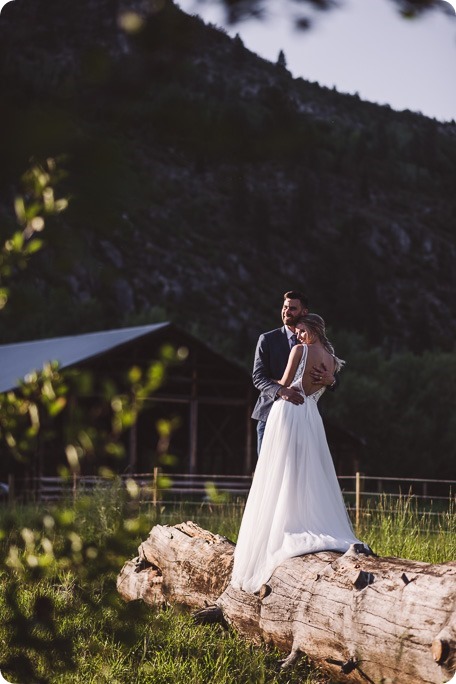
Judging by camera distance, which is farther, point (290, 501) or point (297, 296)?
point (297, 296)

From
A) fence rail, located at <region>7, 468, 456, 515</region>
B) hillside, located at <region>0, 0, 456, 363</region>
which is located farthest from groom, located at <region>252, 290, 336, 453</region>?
hillside, located at <region>0, 0, 456, 363</region>

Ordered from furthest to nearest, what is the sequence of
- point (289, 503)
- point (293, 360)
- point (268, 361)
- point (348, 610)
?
point (268, 361), point (293, 360), point (289, 503), point (348, 610)

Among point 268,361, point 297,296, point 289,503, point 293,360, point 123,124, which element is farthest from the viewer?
point 268,361

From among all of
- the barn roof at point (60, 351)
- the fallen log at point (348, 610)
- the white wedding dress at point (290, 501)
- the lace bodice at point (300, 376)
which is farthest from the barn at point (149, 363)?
the fallen log at point (348, 610)

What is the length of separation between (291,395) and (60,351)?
1891 centimetres

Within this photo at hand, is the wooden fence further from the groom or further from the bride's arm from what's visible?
the bride's arm

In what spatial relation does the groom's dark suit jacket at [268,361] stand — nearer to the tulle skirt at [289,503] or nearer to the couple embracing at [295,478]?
the couple embracing at [295,478]

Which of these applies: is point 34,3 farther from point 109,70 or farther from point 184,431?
point 184,431

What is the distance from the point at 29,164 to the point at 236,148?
0.37 metres

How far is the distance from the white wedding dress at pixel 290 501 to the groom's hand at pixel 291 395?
0.05 meters

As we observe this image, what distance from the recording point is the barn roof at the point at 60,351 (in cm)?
2294

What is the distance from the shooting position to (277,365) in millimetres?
7691

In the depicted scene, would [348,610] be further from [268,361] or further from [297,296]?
[268,361]

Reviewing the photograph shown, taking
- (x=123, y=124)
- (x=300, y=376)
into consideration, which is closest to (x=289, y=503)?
(x=300, y=376)
